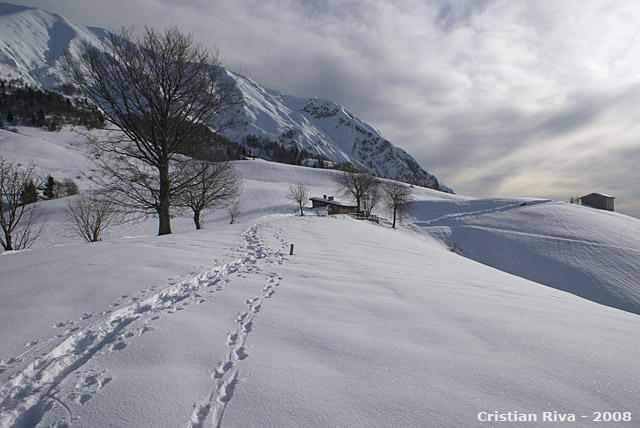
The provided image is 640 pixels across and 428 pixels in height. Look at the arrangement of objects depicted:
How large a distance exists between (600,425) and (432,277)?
3636 mm

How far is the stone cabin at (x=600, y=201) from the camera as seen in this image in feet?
125

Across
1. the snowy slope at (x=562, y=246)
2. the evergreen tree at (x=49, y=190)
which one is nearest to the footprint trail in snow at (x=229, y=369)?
the snowy slope at (x=562, y=246)

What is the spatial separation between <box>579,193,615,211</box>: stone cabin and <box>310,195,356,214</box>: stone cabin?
133ft

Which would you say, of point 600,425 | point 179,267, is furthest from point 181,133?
point 600,425

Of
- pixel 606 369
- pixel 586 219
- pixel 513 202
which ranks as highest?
pixel 513 202

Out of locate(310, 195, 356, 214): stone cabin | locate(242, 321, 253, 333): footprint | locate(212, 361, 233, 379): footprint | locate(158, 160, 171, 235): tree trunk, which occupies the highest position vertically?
locate(310, 195, 356, 214): stone cabin

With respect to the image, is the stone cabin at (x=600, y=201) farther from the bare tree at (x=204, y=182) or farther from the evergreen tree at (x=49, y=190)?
the evergreen tree at (x=49, y=190)

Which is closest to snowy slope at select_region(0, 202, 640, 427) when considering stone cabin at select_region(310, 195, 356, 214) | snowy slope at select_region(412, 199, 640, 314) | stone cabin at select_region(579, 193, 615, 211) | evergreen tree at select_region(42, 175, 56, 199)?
snowy slope at select_region(412, 199, 640, 314)

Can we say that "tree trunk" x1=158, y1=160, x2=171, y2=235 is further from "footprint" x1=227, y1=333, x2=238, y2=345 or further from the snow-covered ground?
"footprint" x1=227, y1=333, x2=238, y2=345

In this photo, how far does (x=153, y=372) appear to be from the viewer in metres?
1.96

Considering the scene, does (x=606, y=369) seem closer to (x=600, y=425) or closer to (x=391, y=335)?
(x=600, y=425)

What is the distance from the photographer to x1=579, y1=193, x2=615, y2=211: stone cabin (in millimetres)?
38147

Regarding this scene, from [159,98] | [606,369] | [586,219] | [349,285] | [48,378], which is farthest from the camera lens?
[586,219]

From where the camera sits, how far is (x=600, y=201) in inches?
1534
